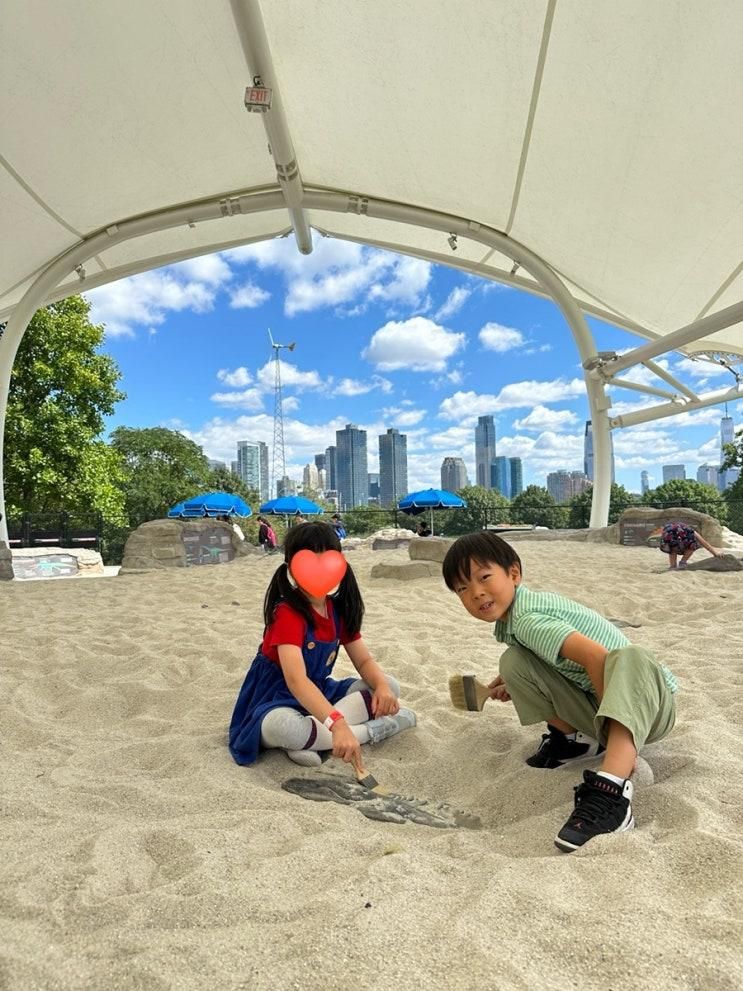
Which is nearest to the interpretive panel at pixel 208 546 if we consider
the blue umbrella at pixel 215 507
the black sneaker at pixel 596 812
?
the blue umbrella at pixel 215 507

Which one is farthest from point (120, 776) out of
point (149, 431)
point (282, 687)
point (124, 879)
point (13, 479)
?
point (149, 431)

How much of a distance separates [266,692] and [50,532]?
52.3 feet

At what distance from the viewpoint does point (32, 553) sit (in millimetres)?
12031

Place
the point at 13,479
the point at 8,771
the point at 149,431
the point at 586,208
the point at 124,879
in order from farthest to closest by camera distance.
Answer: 1. the point at 149,431
2. the point at 13,479
3. the point at 586,208
4. the point at 8,771
5. the point at 124,879

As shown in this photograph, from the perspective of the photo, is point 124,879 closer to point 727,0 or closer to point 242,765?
point 242,765

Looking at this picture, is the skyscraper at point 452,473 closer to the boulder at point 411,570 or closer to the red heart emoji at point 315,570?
the boulder at point 411,570

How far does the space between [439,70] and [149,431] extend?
Result: 3144cm

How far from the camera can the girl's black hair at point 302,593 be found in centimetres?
212

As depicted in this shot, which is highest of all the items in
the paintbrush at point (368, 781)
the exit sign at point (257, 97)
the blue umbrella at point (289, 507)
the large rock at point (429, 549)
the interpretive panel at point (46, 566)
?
the exit sign at point (257, 97)

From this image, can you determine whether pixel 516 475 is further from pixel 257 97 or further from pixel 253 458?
pixel 257 97

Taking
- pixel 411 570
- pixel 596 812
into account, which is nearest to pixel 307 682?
pixel 596 812

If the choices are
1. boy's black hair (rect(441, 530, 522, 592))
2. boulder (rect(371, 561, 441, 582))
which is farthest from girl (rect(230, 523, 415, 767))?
boulder (rect(371, 561, 441, 582))

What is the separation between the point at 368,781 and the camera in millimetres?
1972

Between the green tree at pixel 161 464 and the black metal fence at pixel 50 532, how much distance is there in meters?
15.1
